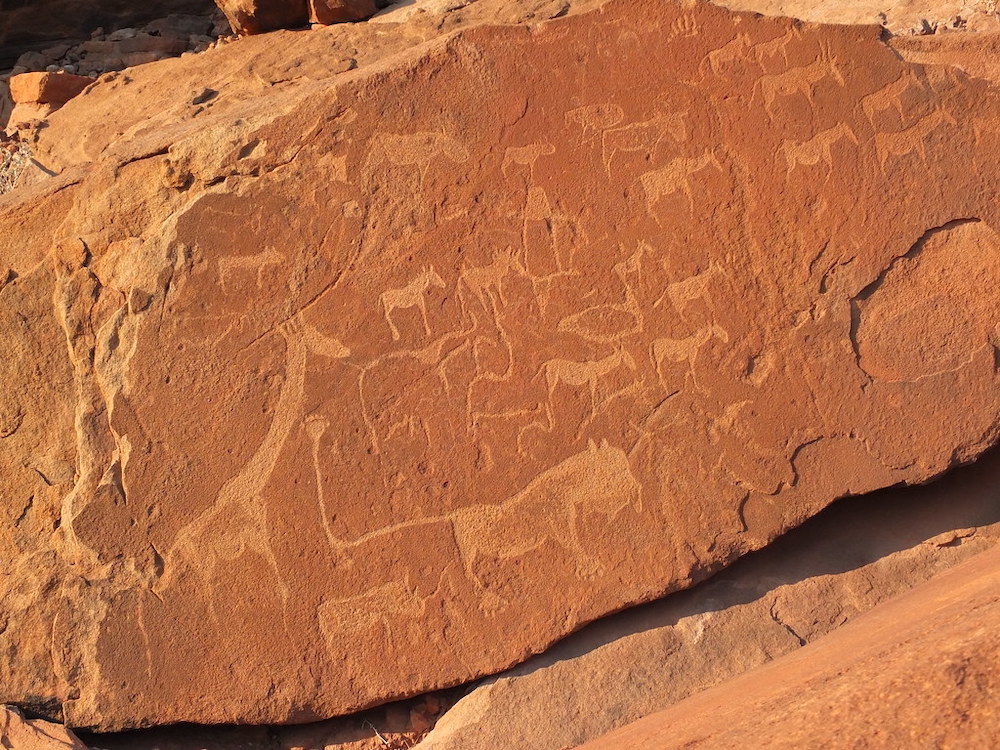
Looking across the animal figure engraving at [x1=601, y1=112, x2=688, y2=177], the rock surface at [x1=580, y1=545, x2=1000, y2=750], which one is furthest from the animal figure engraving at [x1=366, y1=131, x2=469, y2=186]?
the rock surface at [x1=580, y1=545, x2=1000, y2=750]

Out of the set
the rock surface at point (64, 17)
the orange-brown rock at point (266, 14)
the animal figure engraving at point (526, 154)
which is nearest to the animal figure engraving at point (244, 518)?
the animal figure engraving at point (526, 154)

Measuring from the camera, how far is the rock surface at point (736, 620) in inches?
119

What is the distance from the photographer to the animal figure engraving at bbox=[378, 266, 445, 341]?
3.17m

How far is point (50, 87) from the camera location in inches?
202

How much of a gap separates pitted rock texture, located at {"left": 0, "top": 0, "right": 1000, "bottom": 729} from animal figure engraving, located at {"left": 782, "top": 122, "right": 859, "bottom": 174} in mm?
11

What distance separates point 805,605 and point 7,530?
7.11 feet

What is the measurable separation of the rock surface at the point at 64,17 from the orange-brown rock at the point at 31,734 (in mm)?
3933

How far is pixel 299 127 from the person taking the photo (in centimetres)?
326

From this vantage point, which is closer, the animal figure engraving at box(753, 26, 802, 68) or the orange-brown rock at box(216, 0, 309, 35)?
the animal figure engraving at box(753, 26, 802, 68)

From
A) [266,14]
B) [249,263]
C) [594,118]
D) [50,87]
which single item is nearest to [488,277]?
[594,118]

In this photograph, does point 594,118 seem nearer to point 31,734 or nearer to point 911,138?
point 911,138

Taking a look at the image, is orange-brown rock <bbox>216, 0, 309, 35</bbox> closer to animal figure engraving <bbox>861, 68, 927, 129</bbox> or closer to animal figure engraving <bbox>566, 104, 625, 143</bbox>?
animal figure engraving <bbox>566, 104, 625, 143</bbox>

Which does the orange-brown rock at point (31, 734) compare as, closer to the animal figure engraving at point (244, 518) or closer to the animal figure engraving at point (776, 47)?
the animal figure engraving at point (244, 518)

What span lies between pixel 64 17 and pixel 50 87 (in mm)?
990
